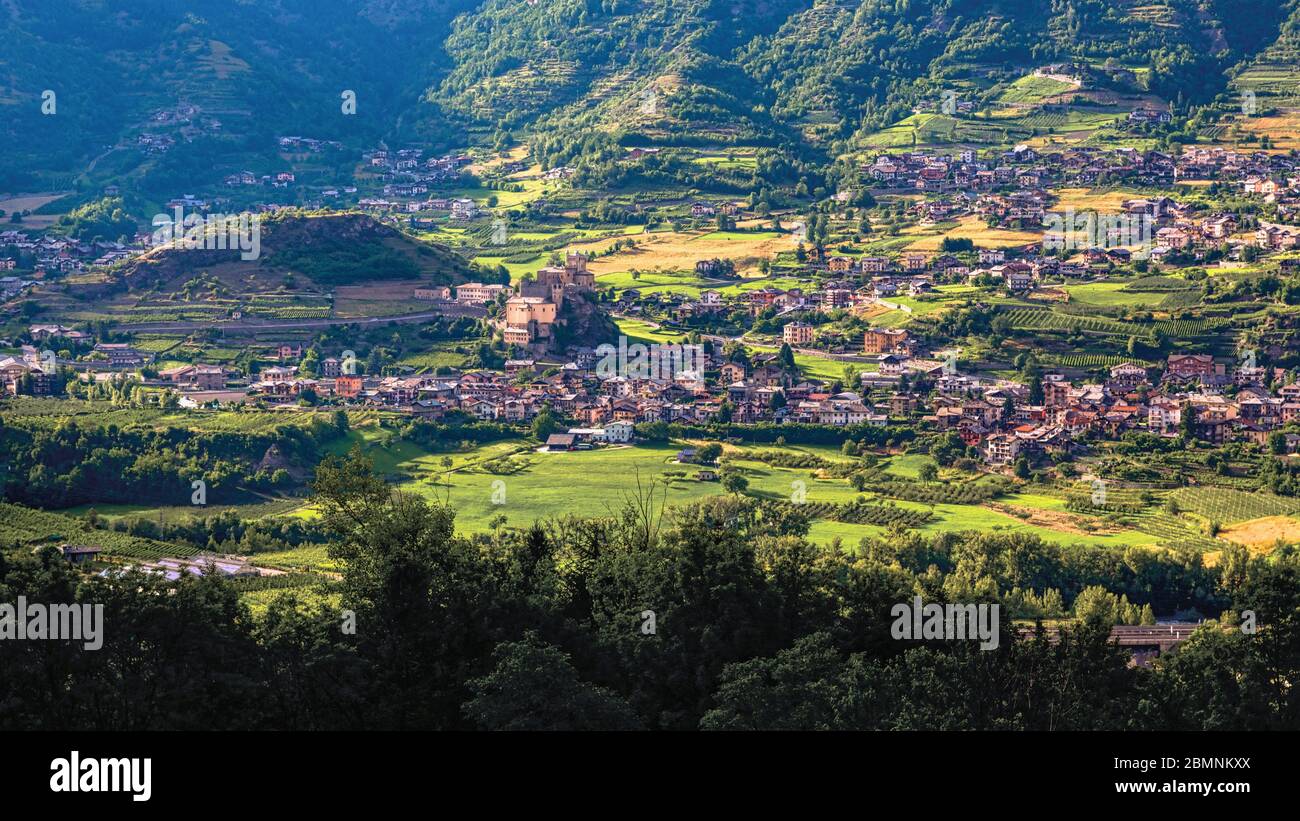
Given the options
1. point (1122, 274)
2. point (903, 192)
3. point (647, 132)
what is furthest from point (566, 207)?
point (1122, 274)

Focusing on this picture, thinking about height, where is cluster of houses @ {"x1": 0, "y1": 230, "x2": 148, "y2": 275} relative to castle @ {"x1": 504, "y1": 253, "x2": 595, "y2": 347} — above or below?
above

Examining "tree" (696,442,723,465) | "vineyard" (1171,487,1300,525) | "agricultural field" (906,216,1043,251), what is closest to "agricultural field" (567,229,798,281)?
"agricultural field" (906,216,1043,251)

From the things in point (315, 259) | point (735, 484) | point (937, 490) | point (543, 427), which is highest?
point (315, 259)

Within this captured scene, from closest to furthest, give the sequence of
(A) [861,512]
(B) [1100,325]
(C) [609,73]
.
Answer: (A) [861,512]
(B) [1100,325]
(C) [609,73]

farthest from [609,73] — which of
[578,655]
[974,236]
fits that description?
[578,655]

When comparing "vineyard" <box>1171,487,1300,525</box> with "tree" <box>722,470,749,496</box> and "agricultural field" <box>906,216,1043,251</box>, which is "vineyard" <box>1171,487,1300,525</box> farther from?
"agricultural field" <box>906,216,1043,251</box>

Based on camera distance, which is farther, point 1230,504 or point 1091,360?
point 1091,360

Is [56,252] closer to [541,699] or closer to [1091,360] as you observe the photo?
[1091,360]

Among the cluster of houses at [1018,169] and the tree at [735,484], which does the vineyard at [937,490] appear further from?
the cluster of houses at [1018,169]

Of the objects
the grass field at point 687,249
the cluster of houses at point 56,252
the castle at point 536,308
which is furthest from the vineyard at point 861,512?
the cluster of houses at point 56,252
